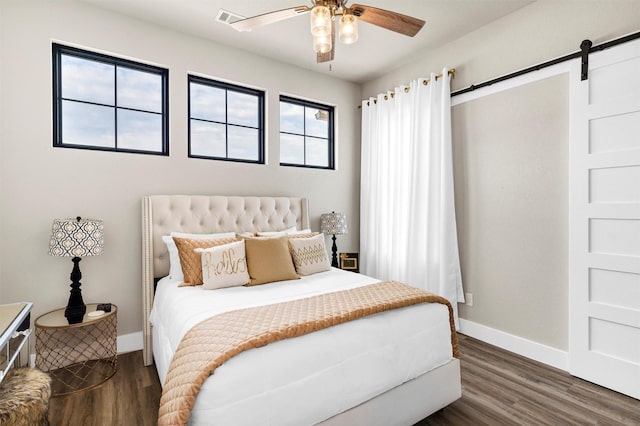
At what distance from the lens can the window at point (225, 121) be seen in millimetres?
3297

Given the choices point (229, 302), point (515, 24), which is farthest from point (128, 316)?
point (515, 24)

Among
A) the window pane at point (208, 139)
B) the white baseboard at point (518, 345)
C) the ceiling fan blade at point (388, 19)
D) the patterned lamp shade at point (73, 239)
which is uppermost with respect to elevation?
the ceiling fan blade at point (388, 19)

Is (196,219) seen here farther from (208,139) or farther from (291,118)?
(291,118)

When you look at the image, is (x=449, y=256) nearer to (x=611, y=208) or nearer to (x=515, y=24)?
(x=611, y=208)

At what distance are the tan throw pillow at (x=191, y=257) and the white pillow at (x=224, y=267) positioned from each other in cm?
7

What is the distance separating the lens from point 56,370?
8.33 ft

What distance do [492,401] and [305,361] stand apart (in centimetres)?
146

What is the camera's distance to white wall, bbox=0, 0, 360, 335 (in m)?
2.44

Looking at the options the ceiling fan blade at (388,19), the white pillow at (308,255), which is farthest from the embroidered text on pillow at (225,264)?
the ceiling fan blade at (388,19)

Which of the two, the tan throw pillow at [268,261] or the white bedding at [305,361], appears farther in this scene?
the tan throw pillow at [268,261]

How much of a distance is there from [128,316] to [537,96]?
3.91 metres

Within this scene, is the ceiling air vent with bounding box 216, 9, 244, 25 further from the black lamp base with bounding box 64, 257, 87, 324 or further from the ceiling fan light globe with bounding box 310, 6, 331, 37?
the black lamp base with bounding box 64, 257, 87, 324

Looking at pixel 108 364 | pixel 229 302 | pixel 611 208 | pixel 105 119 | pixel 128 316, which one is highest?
pixel 105 119

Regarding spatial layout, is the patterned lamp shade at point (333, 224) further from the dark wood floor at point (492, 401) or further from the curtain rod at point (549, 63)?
the dark wood floor at point (492, 401)
